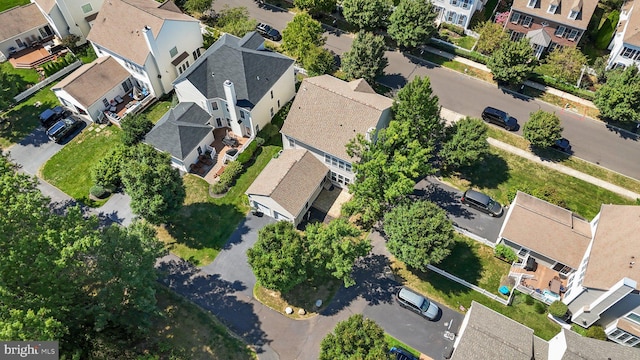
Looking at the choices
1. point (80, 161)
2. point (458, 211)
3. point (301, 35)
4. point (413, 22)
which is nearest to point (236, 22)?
point (301, 35)

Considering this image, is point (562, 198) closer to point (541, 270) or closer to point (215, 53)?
point (541, 270)

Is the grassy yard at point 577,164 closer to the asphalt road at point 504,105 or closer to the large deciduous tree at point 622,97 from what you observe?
the asphalt road at point 504,105

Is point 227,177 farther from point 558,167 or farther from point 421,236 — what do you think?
point 558,167

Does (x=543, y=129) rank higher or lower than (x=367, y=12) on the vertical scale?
lower

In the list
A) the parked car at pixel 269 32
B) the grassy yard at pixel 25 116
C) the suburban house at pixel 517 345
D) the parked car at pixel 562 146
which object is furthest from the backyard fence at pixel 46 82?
the parked car at pixel 562 146

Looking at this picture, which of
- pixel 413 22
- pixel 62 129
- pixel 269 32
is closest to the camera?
pixel 62 129

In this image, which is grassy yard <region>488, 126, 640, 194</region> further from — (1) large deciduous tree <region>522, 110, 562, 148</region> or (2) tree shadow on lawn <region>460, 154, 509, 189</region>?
(2) tree shadow on lawn <region>460, 154, 509, 189</region>

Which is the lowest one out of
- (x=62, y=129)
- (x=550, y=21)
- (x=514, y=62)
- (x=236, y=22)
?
(x=62, y=129)
